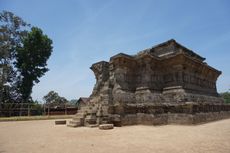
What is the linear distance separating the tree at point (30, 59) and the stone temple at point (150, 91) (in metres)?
14.4

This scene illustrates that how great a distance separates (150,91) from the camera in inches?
457

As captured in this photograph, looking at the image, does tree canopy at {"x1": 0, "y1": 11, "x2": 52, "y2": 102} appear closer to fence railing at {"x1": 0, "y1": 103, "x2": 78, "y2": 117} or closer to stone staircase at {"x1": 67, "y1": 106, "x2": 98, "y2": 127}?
fence railing at {"x1": 0, "y1": 103, "x2": 78, "y2": 117}

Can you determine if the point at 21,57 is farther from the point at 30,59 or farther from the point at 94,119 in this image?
the point at 94,119

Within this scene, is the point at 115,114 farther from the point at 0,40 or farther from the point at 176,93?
the point at 0,40

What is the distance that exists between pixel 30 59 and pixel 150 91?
2007 cm

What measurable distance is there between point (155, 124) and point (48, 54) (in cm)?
2172

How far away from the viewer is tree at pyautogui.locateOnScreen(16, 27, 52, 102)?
24219mm

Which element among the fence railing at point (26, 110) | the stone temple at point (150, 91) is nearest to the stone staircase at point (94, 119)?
the stone temple at point (150, 91)

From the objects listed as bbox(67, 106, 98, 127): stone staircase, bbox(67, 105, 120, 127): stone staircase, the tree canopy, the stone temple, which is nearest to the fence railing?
the tree canopy

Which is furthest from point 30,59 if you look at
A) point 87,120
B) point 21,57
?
point 87,120

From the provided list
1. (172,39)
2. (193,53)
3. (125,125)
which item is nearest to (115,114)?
(125,125)

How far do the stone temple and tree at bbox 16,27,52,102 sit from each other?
1436 centimetres

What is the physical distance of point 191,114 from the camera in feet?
30.3

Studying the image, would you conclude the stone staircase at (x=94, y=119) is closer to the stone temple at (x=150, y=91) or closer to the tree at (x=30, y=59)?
the stone temple at (x=150, y=91)
